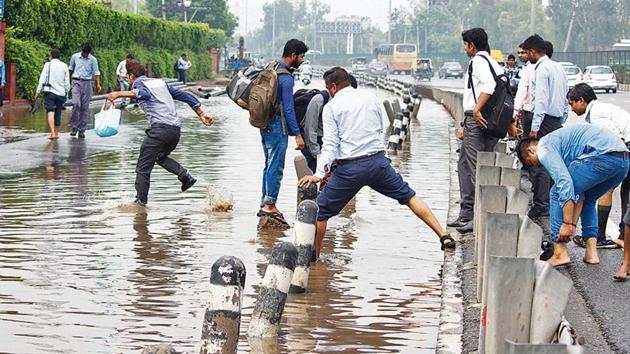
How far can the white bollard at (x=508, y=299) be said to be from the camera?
6.31 meters

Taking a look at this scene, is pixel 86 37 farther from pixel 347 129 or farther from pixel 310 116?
pixel 347 129

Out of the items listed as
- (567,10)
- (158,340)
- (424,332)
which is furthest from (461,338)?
(567,10)

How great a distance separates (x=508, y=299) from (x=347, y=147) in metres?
4.52

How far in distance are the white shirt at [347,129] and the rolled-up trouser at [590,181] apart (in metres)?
1.48

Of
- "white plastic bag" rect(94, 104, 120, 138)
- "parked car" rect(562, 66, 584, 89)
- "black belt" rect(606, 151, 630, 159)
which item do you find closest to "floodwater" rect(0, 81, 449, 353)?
"white plastic bag" rect(94, 104, 120, 138)

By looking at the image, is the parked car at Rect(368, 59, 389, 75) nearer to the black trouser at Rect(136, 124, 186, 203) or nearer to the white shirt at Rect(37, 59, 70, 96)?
the white shirt at Rect(37, 59, 70, 96)

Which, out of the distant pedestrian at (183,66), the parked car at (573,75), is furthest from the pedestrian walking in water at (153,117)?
the distant pedestrian at (183,66)

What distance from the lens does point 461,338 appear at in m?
8.32

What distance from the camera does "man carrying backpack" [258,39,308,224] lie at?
12844mm

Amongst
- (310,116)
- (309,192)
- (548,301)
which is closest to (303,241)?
(309,192)

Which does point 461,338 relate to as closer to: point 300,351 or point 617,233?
point 300,351

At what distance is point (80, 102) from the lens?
79.5 ft

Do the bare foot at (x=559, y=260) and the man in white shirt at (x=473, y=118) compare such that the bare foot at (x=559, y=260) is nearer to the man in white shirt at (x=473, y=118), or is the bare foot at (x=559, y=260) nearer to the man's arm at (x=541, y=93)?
the man in white shirt at (x=473, y=118)

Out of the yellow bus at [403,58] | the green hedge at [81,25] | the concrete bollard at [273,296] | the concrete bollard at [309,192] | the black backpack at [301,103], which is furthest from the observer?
the yellow bus at [403,58]
